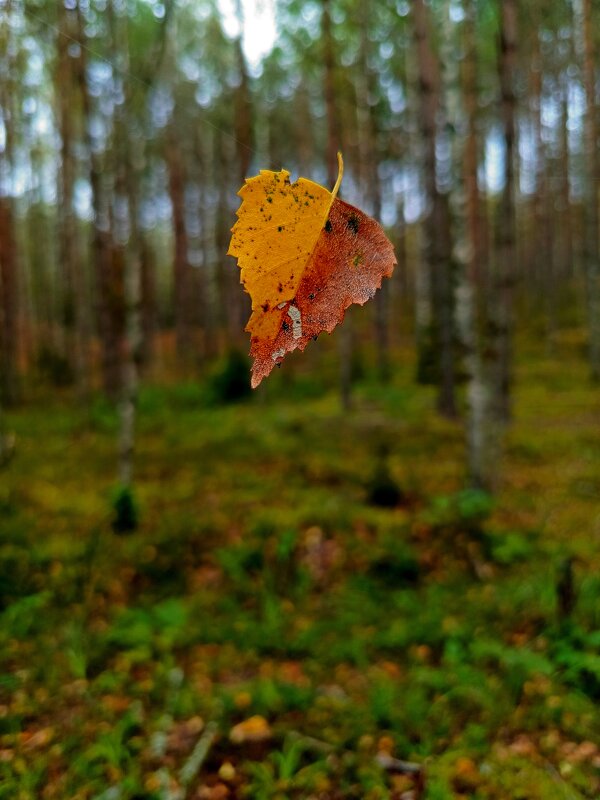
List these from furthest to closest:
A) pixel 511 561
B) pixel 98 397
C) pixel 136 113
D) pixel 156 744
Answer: pixel 98 397, pixel 136 113, pixel 511 561, pixel 156 744

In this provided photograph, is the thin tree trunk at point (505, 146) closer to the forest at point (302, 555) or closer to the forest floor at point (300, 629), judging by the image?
the forest at point (302, 555)

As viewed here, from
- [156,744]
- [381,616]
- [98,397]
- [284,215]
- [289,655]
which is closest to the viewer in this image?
[284,215]

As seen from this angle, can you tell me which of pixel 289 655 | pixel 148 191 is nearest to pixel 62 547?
pixel 289 655

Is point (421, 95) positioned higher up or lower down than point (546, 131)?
lower down

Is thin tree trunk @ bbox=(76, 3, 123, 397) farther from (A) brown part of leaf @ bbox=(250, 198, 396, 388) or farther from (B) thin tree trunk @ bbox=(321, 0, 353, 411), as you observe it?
(A) brown part of leaf @ bbox=(250, 198, 396, 388)

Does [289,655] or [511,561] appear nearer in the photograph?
[289,655]

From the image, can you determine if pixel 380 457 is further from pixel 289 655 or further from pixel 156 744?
pixel 156 744

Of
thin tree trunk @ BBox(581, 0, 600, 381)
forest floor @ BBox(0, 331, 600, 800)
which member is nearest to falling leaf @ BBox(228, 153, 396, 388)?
forest floor @ BBox(0, 331, 600, 800)

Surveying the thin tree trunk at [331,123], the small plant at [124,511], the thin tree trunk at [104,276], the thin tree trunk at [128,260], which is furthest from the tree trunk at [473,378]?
the thin tree trunk at [104,276]

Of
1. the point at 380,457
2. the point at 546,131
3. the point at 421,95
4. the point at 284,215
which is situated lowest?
the point at 380,457
